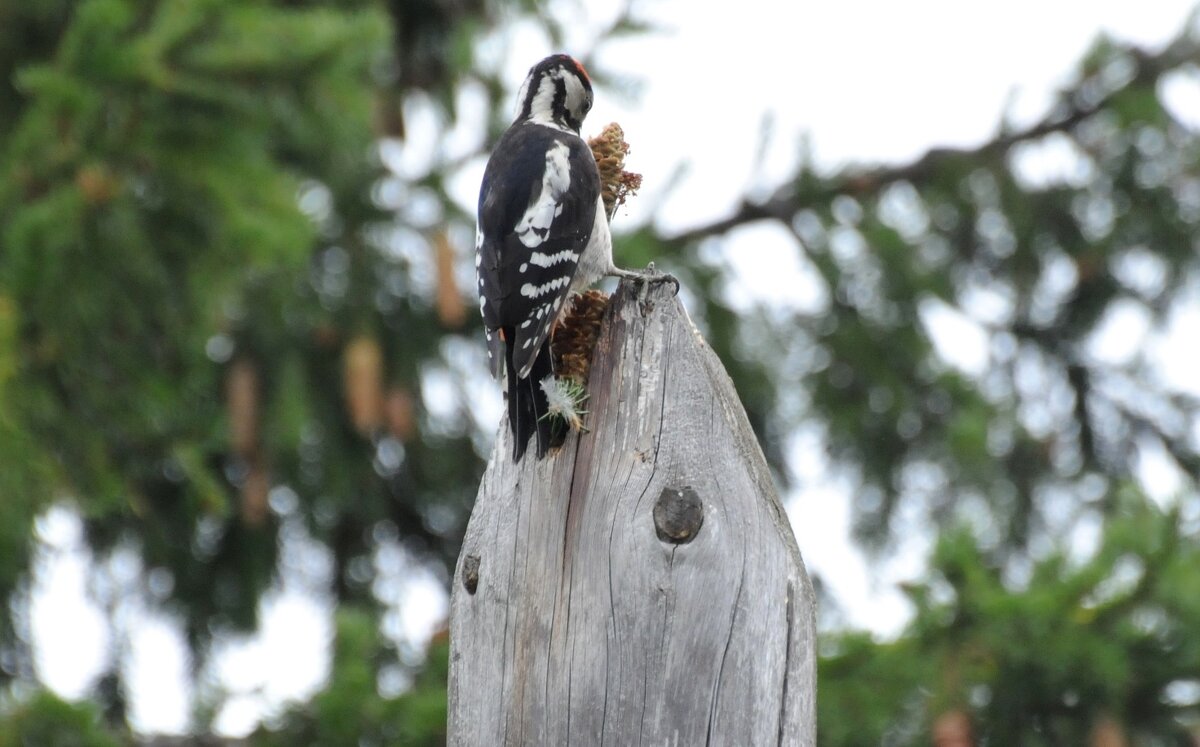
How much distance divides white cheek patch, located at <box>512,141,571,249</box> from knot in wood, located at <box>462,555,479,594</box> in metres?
1.16

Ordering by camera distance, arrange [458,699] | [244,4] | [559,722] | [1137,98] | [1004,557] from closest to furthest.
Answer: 1. [559,722]
2. [458,699]
3. [244,4]
4. [1137,98]
5. [1004,557]

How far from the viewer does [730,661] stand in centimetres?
203

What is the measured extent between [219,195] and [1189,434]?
178 inches

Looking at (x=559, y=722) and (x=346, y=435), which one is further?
(x=346, y=435)

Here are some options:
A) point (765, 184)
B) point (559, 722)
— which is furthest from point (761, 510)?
point (765, 184)

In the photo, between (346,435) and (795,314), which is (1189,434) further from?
(346,435)

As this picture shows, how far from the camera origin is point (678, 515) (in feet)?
6.89

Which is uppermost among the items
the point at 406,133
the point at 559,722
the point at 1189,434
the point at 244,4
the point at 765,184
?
the point at 406,133

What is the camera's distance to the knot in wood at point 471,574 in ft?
7.23

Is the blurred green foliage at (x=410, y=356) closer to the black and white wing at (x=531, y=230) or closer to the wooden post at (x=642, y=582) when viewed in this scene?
the black and white wing at (x=531, y=230)

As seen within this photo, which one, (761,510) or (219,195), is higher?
(219,195)

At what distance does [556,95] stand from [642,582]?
232 centimetres

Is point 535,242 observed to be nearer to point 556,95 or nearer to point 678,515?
point 556,95

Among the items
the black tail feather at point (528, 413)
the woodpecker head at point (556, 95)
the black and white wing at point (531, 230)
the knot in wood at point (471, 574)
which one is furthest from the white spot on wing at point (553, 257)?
the knot in wood at point (471, 574)
